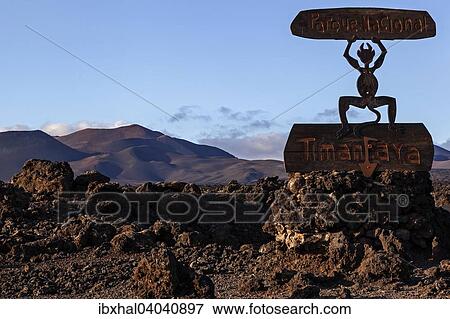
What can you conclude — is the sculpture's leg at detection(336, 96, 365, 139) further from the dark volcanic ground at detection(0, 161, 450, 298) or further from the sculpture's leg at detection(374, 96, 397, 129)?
the dark volcanic ground at detection(0, 161, 450, 298)

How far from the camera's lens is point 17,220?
1606 centimetres

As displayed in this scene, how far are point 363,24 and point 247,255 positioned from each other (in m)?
3.77

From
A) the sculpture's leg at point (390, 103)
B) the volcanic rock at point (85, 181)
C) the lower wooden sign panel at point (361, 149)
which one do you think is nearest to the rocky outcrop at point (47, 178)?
the volcanic rock at point (85, 181)

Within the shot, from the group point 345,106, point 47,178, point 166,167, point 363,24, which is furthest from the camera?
point 166,167

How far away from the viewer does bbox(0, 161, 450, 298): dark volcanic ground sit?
371 inches

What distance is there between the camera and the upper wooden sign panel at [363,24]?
12.1 meters

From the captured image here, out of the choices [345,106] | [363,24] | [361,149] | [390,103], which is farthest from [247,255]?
[363,24]

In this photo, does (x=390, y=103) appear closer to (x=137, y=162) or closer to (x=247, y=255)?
(x=247, y=255)

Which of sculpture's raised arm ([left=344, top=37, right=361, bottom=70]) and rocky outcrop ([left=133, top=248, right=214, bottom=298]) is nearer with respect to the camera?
rocky outcrop ([left=133, top=248, right=214, bottom=298])

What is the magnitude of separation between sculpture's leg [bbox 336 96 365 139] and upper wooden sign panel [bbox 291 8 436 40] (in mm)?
867

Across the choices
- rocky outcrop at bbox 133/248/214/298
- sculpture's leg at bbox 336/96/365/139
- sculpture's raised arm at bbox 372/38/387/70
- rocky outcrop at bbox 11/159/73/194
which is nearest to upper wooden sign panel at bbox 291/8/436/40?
sculpture's raised arm at bbox 372/38/387/70

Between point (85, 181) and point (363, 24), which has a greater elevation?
point (363, 24)

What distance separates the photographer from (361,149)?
39.1 feet
